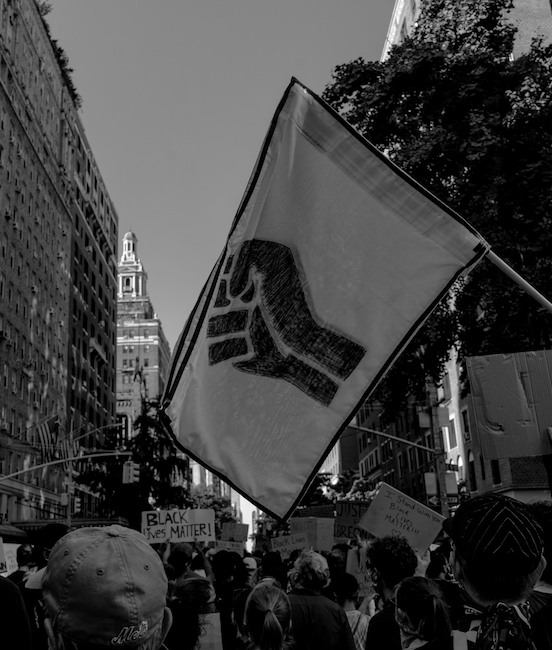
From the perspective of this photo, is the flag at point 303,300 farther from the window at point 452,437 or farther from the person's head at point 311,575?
the window at point 452,437

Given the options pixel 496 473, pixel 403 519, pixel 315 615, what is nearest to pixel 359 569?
pixel 403 519

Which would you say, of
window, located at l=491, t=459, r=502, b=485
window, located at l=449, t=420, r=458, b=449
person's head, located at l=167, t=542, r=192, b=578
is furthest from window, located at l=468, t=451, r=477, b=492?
person's head, located at l=167, t=542, r=192, b=578

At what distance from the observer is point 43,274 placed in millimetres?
58656

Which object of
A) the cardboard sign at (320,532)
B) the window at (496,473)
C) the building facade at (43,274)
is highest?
the building facade at (43,274)

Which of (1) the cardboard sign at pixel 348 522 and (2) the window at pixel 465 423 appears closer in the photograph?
(1) the cardboard sign at pixel 348 522

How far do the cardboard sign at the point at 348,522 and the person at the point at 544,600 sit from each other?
9.62m

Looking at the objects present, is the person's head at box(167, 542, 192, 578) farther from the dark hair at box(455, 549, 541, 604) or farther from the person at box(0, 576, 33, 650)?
the dark hair at box(455, 549, 541, 604)

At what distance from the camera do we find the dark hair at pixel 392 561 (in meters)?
5.59

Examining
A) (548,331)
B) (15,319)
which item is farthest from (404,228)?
(15,319)

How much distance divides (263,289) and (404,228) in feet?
2.80

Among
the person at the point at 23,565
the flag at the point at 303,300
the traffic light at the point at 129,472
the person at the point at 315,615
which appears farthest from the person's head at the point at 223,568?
the traffic light at the point at 129,472

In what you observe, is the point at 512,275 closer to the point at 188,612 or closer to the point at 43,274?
the point at 188,612

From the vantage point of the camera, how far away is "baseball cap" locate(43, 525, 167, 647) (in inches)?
79.7

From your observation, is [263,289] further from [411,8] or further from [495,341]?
[411,8]
